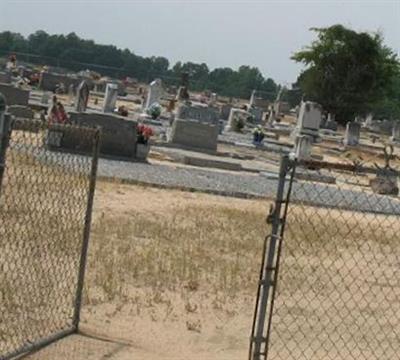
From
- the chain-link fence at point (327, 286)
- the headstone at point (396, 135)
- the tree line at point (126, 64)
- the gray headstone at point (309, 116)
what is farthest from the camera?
the tree line at point (126, 64)

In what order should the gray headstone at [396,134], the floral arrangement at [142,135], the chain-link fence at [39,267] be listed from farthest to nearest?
the gray headstone at [396,134] → the floral arrangement at [142,135] → the chain-link fence at [39,267]

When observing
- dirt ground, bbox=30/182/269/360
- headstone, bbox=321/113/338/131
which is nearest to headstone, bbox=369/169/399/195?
dirt ground, bbox=30/182/269/360

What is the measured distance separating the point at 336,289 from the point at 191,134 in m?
15.8

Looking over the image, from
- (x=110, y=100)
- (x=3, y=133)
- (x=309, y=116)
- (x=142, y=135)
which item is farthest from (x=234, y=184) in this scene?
(x=309, y=116)

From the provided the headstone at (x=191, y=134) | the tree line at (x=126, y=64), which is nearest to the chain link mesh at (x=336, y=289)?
the headstone at (x=191, y=134)

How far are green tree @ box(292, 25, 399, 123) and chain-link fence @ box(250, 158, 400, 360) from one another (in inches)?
1566

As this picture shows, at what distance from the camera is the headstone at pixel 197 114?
86.3ft

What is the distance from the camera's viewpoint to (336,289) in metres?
8.33

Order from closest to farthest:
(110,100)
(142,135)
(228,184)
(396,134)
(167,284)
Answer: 1. (167,284)
2. (228,184)
3. (142,135)
4. (110,100)
5. (396,134)

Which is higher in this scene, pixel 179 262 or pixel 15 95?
pixel 15 95

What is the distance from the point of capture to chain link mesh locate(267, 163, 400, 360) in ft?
20.4

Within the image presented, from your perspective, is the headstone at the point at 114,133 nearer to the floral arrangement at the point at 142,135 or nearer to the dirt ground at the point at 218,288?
the floral arrangement at the point at 142,135

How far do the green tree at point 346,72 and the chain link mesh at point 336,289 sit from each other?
39682 mm

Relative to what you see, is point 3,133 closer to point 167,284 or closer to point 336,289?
point 167,284
